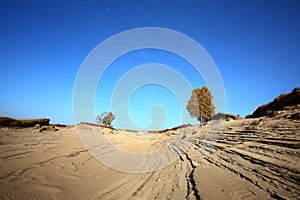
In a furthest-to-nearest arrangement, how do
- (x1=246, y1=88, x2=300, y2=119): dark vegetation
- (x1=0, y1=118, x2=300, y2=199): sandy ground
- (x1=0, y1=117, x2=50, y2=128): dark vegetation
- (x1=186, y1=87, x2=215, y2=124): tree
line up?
(x1=186, y1=87, x2=215, y2=124): tree → (x1=0, y1=117, x2=50, y2=128): dark vegetation → (x1=246, y1=88, x2=300, y2=119): dark vegetation → (x1=0, y1=118, x2=300, y2=199): sandy ground

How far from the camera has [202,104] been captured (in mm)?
31016

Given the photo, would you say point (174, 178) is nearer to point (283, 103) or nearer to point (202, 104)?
point (283, 103)

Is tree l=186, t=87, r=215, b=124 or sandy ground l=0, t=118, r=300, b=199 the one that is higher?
tree l=186, t=87, r=215, b=124

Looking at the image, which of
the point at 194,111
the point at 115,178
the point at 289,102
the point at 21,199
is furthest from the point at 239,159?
the point at 194,111

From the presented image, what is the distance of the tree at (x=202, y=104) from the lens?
1211 inches

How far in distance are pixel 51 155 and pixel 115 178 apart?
141 inches

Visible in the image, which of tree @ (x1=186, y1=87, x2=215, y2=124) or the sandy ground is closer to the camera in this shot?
the sandy ground

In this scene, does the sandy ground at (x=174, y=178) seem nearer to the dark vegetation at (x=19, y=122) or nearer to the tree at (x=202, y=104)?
the dark vegetation at (x=19, y=122)

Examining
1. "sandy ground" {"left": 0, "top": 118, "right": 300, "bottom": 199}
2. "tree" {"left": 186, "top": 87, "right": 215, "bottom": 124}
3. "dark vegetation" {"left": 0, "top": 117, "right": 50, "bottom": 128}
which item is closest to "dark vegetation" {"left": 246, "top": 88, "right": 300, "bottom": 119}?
"sandy ground" {"left": 0, "top": 118, "right": 300, "bottom": 199}

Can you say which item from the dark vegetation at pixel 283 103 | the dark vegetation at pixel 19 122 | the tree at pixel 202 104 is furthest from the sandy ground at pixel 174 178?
the tree at pixel 202 104

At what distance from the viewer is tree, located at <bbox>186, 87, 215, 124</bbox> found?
3075 centimetres

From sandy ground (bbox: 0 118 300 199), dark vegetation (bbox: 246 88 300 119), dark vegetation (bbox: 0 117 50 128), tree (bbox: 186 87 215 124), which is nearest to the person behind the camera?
sandy ground (bbox: 0 118 300 199)

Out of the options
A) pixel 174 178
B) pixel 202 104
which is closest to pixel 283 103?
pixel 174 178

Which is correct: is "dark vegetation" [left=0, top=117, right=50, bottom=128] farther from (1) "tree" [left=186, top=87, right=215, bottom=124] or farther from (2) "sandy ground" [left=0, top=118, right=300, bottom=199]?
(1) "tree" [left=186, top=87, right=215, bottom=124]
